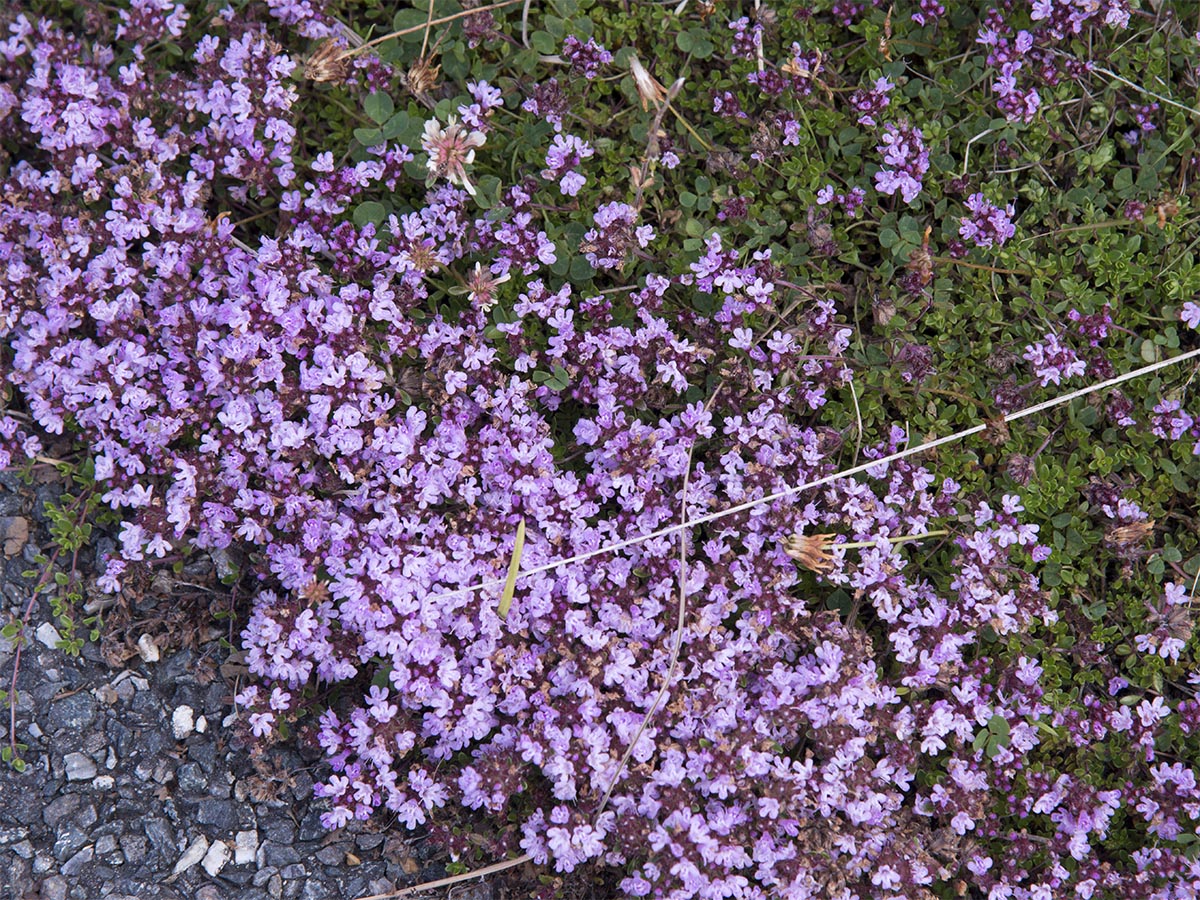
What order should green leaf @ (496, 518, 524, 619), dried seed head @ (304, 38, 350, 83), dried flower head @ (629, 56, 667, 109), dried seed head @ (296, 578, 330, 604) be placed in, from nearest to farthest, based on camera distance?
green leaf @ (496, 518, 524, 619), dried seed head @ (296, 578, 330, 604), dried seed head @ (304, 38, 350, 83), dried flower head @ (629, 56, 667, 109)

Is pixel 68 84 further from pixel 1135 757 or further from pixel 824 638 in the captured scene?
pixel 1135 757

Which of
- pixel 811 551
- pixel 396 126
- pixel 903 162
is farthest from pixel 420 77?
pixel 811 551

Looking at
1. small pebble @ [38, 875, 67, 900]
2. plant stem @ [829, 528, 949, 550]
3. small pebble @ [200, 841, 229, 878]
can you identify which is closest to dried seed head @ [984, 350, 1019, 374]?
plant stem @ [829, 528, 949, 550]

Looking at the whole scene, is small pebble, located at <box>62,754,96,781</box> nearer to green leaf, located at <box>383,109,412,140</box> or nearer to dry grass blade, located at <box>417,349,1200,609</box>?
dry grass blade, located at <box>417,349,1200,609</box>

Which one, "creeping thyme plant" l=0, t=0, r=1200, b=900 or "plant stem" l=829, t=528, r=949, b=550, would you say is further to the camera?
"plant stem" l=829, t=528, r=949, b=550

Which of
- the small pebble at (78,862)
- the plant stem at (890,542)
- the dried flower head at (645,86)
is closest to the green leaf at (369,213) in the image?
the dried flower head at (645,86)

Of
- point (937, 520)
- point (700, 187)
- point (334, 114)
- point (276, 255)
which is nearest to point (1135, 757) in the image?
point (937, 520)

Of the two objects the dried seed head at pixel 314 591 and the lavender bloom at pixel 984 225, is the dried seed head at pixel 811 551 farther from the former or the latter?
the dried seed head at pixel 314 591

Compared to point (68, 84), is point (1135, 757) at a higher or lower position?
lower
